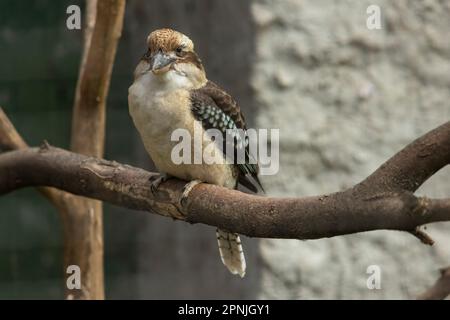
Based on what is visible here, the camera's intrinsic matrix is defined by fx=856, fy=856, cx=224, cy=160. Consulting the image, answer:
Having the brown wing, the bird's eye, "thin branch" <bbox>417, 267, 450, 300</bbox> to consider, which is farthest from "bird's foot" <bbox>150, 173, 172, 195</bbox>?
"thin branch" <bbox>417, 267, 450, 300</bbox>

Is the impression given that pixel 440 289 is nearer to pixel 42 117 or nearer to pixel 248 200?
pixel 248 200

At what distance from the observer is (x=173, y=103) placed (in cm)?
162

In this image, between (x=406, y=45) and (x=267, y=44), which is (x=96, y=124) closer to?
(x=267, y=44)

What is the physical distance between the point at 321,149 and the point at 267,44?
30 centimetres

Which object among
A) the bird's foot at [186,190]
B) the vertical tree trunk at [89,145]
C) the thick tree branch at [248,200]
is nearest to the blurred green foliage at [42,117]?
the vertical tree trunk at [89,145]

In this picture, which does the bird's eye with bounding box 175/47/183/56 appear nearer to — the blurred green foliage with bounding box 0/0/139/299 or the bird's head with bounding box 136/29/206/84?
the bird's head with bounding box 136/29/206/84

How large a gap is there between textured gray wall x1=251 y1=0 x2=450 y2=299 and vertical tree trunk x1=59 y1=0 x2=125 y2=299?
484 millimetres

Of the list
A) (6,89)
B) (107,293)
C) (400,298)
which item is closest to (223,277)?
(107,293)

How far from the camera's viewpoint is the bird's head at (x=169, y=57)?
162 centimetres

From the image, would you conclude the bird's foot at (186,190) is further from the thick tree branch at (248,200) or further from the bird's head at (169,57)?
the bird's head at (169,57)

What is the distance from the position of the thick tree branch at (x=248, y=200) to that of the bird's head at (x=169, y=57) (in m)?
0.20

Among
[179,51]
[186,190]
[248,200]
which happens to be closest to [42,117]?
[179,51]

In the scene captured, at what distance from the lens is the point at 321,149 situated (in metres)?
2.21

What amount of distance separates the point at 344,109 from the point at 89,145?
2.29 feet
